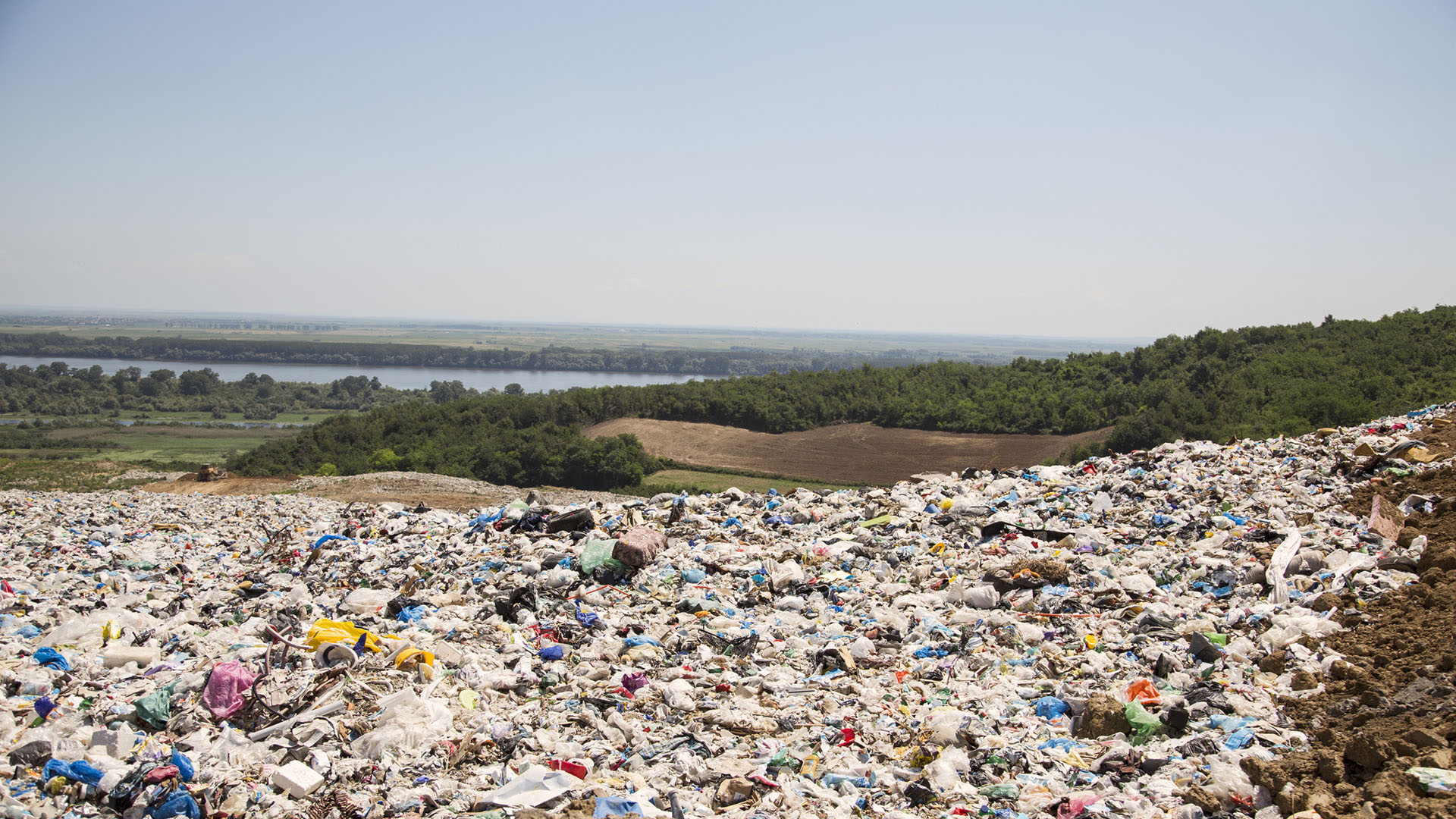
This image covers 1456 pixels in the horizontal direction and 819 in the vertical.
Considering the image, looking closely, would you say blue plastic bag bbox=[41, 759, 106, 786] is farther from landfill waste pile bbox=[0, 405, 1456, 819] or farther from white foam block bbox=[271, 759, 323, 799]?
white foam block bbox=[271, 759, 323, 799]

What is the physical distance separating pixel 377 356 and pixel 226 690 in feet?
418

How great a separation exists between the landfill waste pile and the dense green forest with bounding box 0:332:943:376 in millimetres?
99607

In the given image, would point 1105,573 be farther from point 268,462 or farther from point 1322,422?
point 268,462

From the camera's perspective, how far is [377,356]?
119 meters

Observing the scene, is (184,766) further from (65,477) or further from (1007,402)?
(1007,402)

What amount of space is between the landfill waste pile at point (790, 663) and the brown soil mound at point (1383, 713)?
0.05ft

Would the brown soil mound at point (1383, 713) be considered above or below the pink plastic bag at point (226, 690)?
above

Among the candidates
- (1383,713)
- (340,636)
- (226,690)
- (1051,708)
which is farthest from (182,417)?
(1383,713)

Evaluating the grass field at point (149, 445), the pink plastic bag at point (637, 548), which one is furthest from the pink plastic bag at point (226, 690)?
the grass field at point (149, 445)

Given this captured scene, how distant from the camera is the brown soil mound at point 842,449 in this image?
29748mm

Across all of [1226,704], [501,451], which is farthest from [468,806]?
[501,451]

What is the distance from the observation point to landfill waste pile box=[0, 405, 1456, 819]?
3.33 metres

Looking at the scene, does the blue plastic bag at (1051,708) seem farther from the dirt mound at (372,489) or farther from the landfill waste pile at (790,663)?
the dirt mound at (372,489)

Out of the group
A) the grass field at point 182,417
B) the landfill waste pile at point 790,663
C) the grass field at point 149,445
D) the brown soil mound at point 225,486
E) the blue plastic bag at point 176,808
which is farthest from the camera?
the grass field at point 182,417
